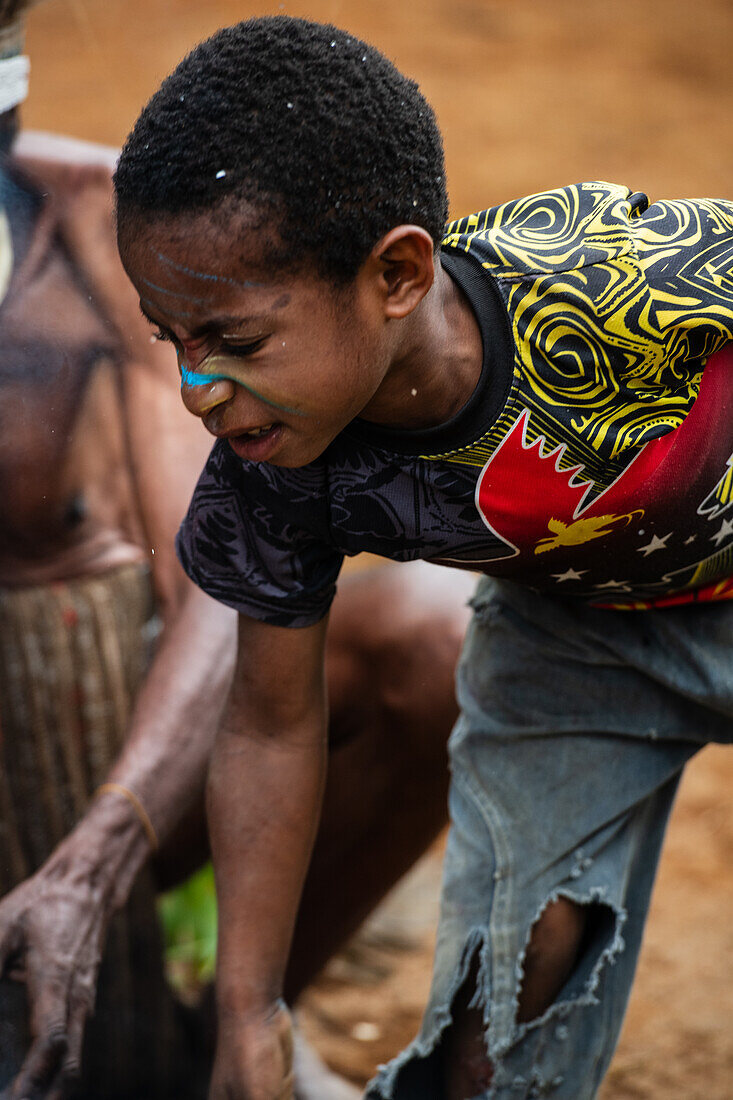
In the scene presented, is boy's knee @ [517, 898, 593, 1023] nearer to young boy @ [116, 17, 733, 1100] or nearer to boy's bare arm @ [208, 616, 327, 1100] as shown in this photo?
young boy @ [116, 17, 733, 1100]

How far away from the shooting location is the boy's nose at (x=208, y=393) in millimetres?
1161

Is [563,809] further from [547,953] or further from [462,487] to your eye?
[462,487]

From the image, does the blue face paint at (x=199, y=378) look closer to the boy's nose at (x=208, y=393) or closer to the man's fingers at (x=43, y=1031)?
the boy's nose at (x=208, y=393)

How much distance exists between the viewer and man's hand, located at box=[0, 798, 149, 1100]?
1522 mm

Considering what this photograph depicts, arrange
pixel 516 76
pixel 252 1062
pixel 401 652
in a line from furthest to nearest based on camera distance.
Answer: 1. pixel 516 76
2. pixel 401 652
3. pixel 252 1062

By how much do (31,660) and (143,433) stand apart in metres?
0.38

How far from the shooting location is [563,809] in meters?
1.58

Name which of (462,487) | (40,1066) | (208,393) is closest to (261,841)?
(40,1066)

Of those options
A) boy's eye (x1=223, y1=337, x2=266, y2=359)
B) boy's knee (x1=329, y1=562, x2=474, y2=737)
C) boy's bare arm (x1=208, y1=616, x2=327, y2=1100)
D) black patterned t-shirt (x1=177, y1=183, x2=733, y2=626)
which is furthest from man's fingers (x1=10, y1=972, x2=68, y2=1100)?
boy's eye (x1=223, y1=337, x2=266, y2=359)

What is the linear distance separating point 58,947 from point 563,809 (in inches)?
23.4

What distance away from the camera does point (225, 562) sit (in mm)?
1423

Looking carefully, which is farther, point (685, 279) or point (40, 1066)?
point (40, 1066)

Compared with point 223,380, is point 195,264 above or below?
above

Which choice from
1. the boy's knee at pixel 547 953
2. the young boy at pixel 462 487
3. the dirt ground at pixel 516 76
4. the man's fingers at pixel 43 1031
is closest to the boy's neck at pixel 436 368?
the young boy at pixel 462 487
